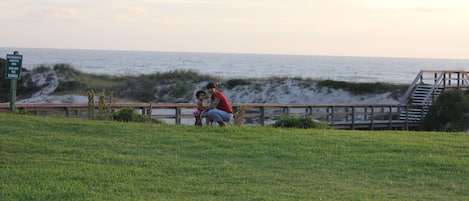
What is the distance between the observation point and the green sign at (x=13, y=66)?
16266 millimetres

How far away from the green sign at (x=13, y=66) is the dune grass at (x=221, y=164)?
2456 mm

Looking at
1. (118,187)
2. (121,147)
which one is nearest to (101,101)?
(121,147)

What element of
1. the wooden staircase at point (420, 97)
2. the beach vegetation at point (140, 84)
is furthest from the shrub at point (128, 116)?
the beach vegetation at point (140, 84)

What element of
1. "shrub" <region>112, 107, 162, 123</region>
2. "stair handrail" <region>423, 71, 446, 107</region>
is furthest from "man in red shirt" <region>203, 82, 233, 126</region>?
"stair handrail" <region>423, 71, 446, 107</region>

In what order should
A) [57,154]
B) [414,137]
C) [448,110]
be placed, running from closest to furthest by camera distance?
[57,154]
[414,137]
[448,110]

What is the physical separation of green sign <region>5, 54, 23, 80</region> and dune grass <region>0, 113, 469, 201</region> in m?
2.46

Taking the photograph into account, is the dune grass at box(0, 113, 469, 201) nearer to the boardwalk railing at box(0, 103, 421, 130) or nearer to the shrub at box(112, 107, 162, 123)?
the shrub at box(112, 107, 162, 123)

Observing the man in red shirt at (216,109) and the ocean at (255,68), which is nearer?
the man in red shirt at (216,109)

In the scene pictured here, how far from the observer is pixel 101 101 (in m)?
16.8

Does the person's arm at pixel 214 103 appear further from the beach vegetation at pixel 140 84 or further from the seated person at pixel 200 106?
the beach vegetation at pixel 140 84

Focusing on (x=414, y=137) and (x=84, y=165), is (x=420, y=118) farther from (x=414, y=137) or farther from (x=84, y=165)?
(x=84, y=165)

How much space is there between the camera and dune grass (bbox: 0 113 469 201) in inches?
325

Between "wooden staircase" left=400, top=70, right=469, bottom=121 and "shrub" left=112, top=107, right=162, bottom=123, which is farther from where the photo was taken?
"wooden staircase" left=400, top=70, right=469, bottom=121

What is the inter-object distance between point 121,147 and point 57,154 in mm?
1251
